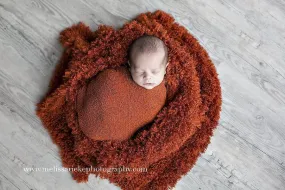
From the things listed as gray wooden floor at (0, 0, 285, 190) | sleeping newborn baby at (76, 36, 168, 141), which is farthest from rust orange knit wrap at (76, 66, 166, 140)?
gray wooden floor at (0, 0, 285, 190)

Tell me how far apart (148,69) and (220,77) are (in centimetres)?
35

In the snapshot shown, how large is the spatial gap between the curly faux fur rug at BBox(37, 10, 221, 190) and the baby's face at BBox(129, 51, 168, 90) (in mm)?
101

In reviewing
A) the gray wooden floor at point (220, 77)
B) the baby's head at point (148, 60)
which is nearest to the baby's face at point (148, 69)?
the baby's head at point (148, 60)

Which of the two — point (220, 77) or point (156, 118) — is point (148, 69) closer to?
point (156, 118)

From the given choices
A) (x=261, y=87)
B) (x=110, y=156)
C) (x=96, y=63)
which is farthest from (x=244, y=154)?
(x=96, y=63)

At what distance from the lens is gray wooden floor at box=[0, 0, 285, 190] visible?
959mm

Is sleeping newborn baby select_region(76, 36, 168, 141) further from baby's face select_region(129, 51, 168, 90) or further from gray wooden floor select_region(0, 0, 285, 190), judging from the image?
gray wooden floor select_region(0, 0, 285, 190)

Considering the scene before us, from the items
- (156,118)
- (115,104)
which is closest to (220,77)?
(156,118)

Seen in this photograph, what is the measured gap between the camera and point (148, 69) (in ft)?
2.58

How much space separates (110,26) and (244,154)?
0.67 metres

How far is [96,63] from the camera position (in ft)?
2.97

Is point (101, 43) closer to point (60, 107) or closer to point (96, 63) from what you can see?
point (96, 63)

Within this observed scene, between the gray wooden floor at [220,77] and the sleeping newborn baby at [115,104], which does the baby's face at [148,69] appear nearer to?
the sleeping newborn baby at [115,104]

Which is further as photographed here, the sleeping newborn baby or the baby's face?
the sleeping newborn baby
